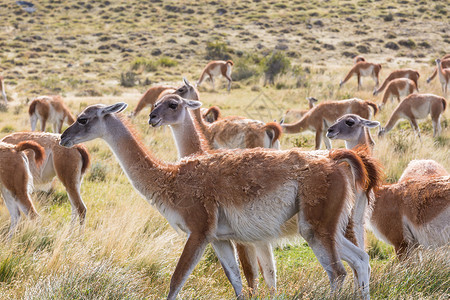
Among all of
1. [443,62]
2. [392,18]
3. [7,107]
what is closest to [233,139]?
[7,107]

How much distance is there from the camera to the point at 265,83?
23.0 meters

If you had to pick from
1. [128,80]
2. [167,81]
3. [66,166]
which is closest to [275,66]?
[167,81]

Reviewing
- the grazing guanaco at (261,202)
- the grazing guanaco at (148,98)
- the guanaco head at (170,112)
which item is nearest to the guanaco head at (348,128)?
the guanaco head at (170,112)

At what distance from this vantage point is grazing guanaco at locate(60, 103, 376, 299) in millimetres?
3875

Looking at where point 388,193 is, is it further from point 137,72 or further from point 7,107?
point 137,72

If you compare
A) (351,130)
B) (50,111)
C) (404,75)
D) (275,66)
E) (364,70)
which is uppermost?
(351,130)

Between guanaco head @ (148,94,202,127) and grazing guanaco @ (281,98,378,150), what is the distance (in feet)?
18.2

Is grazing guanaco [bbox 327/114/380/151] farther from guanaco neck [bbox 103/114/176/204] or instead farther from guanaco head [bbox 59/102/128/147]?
guanaco head [bbox 59/102/128/147]

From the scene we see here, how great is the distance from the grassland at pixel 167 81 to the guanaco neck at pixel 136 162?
2.38 ft

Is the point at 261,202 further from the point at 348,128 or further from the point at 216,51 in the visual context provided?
the point at 216,51

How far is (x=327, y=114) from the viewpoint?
11133mm

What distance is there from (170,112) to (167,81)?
2037cm

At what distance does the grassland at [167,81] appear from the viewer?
4449 mm

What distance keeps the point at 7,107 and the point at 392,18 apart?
3936 centimetres
